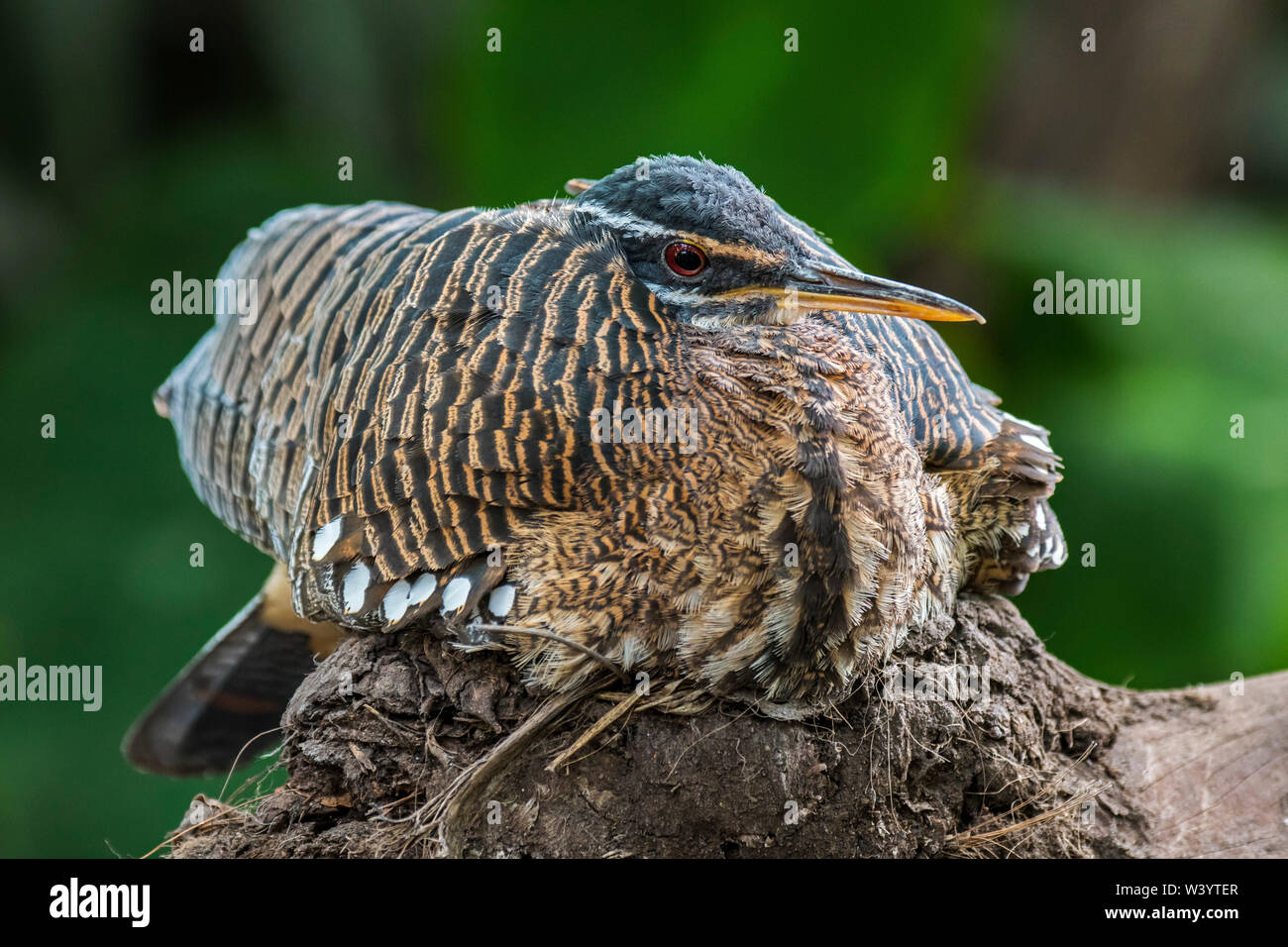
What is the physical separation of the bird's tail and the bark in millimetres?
641

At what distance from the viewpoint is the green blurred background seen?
375cm

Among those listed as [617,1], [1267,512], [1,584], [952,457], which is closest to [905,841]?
[952,457]

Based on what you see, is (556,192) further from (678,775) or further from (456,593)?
(678,775)

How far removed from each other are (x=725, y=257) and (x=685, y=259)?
0.25ft

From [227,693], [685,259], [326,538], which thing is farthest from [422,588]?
[227,693]

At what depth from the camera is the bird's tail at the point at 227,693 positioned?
3014mm

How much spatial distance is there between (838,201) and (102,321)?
249 cm

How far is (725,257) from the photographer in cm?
210

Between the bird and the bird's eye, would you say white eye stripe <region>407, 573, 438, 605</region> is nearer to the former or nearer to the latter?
the bird

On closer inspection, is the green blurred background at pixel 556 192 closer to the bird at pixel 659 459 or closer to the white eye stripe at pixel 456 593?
the bird at pixel 659 459

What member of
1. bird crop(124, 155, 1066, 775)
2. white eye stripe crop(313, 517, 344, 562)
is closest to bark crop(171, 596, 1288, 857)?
bird crop(124, 155, 1066, 775)

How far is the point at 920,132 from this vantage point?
3848mm

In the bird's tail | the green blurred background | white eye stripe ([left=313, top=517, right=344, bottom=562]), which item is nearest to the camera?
white eye stripe ([left=313, top=517, right=344, bottom=562])

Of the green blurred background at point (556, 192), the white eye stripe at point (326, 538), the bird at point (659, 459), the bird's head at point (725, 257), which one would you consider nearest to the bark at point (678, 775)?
the bird at point (659, 459)
